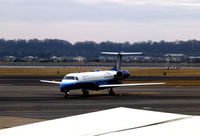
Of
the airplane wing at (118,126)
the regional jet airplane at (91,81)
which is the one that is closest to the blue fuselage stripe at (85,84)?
the regional jet airplane at (91,81)

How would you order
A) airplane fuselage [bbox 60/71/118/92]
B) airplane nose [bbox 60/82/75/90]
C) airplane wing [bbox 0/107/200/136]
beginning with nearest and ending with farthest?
airplane wing [bbox 0/107/200/136] < airplane nose [bbox 60/82/75/90] < airplane fuselage [bbox 60/71/118/92]

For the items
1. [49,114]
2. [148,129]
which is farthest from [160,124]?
[49,114]

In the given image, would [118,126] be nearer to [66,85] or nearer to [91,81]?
[66,85]

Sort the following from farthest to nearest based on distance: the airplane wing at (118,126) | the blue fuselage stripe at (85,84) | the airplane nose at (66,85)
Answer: the blue fuselage stripe at (85,84), the airplane nose at (66,85), the airplane wing at (118,126)

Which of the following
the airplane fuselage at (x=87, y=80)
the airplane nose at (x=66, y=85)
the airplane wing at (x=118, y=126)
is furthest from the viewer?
the airplane fuselage at (x=87, y=80)

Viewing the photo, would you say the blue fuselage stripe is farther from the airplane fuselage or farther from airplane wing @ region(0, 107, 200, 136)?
airplane wing @ region(0, 107, 200, 136)

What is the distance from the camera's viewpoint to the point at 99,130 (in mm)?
6078

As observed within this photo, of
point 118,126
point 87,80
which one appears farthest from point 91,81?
point 118,126

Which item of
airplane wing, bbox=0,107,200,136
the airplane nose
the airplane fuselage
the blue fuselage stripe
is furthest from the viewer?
the airplane fuselage

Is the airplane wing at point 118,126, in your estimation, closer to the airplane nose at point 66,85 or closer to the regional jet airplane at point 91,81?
the airplane nose at point 66,85

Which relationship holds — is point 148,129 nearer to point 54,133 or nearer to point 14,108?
point 54,133

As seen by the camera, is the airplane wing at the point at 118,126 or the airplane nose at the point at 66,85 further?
the airplane nose at the point at 66,85

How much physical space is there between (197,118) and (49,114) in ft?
83.1

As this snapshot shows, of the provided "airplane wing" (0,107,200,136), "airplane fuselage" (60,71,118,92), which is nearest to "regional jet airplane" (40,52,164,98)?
"airplane fuselage" (60,71,118,92)
